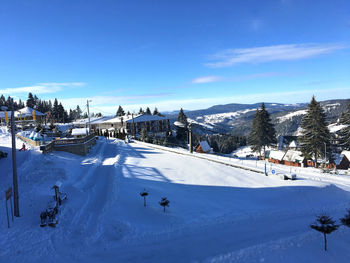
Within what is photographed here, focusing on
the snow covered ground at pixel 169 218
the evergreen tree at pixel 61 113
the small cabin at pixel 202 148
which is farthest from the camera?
the evergreen tree at pixel 61 113

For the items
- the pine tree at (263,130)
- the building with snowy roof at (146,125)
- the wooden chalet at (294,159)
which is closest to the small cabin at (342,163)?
the wooden chalet at (294,159)

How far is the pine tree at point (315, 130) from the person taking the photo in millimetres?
38531

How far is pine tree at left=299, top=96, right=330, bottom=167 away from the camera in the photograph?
38531 mm

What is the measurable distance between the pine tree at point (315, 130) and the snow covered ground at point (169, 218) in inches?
900

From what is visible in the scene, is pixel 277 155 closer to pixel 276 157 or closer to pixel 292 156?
pixel 276 157

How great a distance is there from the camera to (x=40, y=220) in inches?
459

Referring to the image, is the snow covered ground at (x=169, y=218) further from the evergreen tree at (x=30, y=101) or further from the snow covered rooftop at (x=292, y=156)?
the evergreen tree at (x=30, y=101)

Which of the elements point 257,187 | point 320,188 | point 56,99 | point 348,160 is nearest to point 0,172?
point 257,187

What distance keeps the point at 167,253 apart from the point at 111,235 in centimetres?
301

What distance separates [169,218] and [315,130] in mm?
36513

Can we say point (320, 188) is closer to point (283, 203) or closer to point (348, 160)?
point (283, 203)

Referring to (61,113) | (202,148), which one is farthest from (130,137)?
(61,113)

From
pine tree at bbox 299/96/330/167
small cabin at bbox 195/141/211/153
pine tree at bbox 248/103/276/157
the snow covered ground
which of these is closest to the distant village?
small cabin at bbox 195/141/211/153

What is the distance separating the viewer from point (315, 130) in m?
38.8
